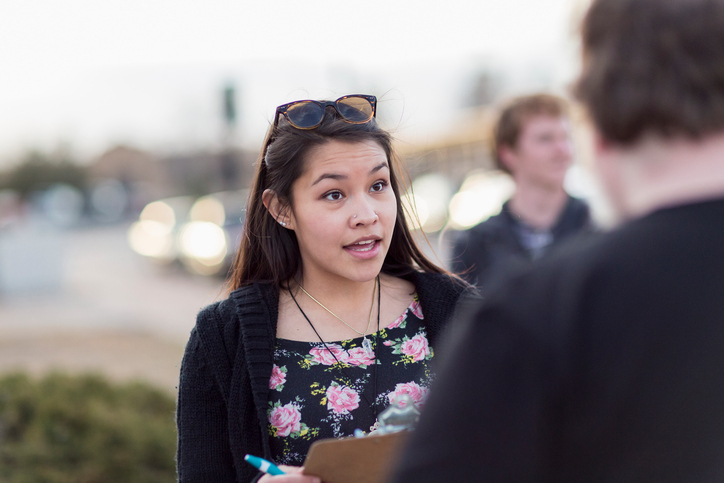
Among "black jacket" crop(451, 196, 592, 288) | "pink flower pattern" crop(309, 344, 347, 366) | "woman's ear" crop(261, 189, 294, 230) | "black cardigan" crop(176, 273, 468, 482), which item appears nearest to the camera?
"black cardigan" crop(176, 273, 468, 482)

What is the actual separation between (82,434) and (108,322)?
254 inches

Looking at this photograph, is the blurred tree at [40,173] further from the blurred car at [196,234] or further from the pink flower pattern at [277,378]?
the pink flower pattern at [277,378]

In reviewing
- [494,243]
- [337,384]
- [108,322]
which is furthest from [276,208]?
[108,322]

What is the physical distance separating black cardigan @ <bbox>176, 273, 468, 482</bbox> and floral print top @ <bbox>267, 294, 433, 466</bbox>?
0.19 ft

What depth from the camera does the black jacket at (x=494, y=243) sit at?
3.43 metres

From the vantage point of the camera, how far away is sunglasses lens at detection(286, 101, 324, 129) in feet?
7.22

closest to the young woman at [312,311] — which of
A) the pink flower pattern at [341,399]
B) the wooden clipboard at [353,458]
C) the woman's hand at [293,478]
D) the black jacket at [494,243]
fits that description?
the pink flower pattern at [341,399]

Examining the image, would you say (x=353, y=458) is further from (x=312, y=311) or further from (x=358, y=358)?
(x=312, y=311)

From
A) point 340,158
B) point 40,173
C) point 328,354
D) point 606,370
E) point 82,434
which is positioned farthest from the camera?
point 40,173

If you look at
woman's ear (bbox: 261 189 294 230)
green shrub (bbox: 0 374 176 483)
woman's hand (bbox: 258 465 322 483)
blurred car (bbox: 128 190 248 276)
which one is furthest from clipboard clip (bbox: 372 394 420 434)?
blurred car (bbox: 128 190 248 276)

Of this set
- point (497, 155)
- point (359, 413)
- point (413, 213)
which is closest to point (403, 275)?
point (413, 213)

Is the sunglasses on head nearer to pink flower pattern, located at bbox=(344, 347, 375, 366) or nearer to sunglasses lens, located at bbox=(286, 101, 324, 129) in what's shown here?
sunglasses lens, located at bbox=(286, 101, 324, 129)

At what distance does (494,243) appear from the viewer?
11.7ft

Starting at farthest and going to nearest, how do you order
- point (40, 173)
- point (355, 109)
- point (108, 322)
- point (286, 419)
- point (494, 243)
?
point (40, 173)
point (108, 322)
point (494, 243)
point (355, 109)
point (286, 419)
